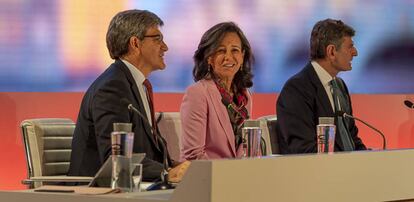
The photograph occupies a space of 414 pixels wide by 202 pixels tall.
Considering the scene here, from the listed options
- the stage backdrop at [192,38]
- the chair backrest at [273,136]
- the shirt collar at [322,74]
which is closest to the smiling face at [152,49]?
the chair backrest at [273,136]

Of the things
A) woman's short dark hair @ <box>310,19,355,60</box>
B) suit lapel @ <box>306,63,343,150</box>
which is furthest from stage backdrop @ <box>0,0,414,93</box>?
suit lapel @ <box>306,63,343,150</box>

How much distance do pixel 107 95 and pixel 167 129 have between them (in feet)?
1.87

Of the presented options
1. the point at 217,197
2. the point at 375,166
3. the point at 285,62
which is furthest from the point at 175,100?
the point at 217,197

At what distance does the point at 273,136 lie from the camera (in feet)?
13.3

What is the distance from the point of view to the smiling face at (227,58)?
3.89m

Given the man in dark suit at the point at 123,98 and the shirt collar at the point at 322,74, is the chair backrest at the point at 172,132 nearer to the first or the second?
the man in dark suit at the point at 123,98

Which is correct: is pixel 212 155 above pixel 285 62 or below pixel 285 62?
below

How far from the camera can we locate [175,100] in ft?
16.5

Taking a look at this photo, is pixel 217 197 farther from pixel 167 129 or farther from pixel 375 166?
pixel 167 129

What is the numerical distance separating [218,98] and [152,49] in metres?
0.40

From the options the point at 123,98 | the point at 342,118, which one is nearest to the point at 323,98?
the point at 342,118

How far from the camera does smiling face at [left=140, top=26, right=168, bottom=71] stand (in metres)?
3.61

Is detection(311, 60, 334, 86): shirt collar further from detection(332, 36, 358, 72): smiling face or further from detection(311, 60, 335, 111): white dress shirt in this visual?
detection(332, 36, 358, 72): smiling face

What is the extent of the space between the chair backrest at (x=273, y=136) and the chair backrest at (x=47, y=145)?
905 millimetres
